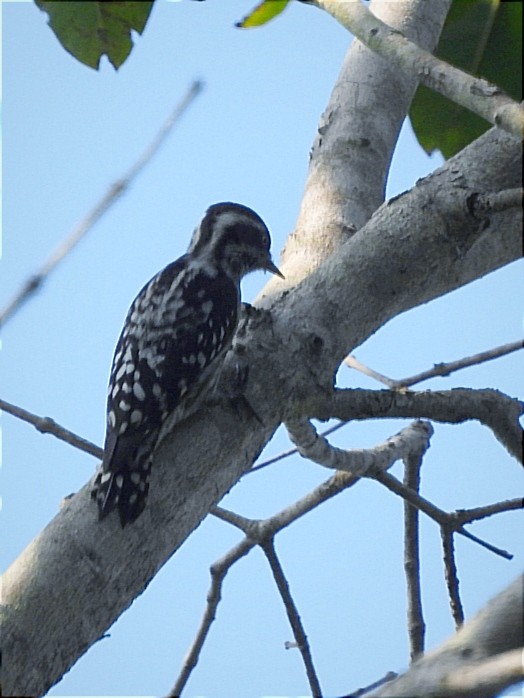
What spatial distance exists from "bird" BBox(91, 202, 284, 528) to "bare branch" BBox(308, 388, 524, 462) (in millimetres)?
378

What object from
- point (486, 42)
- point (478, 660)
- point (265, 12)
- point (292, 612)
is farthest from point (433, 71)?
point (292, 612)

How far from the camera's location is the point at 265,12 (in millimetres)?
2314

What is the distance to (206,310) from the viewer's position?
4.14m

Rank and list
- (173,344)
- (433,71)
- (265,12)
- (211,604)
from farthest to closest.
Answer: (173,344) < (211,604) < (433,71) < (265,12)

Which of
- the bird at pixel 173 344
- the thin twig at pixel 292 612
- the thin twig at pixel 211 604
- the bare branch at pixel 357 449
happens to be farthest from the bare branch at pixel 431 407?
the thin twig at pixel 211 604

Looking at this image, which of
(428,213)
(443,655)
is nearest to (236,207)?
(428,213)

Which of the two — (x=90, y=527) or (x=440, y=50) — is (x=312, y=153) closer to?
(x=440, y=50)

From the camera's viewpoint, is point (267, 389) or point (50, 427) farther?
point (50, 427)

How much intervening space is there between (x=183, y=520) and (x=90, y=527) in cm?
26

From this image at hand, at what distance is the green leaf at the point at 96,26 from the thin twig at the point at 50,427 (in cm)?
122

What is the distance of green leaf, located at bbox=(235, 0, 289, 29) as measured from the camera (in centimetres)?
230

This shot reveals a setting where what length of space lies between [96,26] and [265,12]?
16.1 inches

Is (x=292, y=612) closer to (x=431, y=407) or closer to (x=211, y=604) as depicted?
(x=211, y=604)

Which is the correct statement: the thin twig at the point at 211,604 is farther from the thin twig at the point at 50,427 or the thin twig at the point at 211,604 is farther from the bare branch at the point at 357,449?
the thin twig at the point at 50,427
